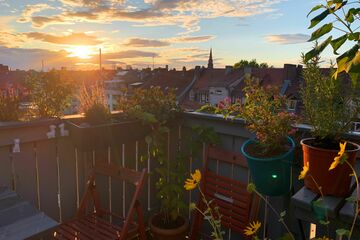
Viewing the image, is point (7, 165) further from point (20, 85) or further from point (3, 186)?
point (20, 85)

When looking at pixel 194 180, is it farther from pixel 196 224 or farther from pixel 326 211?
pixel 196 224

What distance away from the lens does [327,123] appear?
55.5 inches

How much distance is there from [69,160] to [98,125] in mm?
384

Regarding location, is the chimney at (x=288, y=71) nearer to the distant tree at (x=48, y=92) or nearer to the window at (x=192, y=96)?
the window at (x=192, y=96)

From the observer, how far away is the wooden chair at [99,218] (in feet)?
6.38

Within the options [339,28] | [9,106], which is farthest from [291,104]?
[9,106]

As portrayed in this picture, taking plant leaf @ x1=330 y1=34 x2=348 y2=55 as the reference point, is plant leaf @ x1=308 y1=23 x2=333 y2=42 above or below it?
above

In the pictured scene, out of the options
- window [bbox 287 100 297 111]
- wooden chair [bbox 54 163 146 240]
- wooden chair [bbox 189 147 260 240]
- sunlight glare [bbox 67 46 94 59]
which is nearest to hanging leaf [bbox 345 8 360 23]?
window [bbox 287 100 297 111]

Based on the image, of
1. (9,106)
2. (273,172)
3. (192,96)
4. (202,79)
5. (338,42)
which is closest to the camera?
(338,42)

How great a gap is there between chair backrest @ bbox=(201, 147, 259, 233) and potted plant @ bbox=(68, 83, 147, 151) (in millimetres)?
607

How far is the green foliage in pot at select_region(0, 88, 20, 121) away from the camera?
189 cm

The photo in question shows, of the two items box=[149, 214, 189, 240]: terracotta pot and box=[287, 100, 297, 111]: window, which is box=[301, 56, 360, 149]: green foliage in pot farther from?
box=[149, 214, 189, 240]: terracotta pot

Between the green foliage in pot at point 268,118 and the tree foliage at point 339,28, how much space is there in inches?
28.8

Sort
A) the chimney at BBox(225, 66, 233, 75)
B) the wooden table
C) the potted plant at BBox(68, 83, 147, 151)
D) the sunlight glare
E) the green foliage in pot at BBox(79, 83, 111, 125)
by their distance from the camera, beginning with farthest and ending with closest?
the chimney at BBox(225, 66, 233, 75), the sunlight glare, the green foliage in pot at BBox(79, 83, 111, 125), the potted plant at BBox(68, 83, 147, 151), the wooden table
